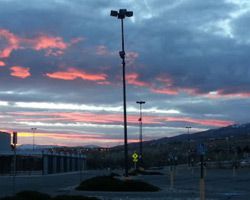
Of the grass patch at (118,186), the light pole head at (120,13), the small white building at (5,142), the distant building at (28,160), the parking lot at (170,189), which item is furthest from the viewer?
the small white building at (5,142)

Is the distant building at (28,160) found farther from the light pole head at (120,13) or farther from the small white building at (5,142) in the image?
the light pole head at (120,13)

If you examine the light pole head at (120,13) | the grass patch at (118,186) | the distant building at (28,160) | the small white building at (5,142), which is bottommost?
the grass patch at (118,186)

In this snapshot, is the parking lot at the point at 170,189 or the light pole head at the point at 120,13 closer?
the parking lot at the point at 170,189

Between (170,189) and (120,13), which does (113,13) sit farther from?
(170,189)

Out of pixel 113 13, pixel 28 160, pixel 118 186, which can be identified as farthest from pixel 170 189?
pixel 28 160

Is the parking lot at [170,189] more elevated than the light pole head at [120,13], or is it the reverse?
the light pole head at [120,13]

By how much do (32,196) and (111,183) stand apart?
13.1 meters

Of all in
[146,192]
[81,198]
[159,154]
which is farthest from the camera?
[159,154]

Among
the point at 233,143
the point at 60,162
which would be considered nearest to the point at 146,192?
the point at 60,162

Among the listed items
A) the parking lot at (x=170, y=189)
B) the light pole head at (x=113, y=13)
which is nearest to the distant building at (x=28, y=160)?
the parking lot at (x=170, y=189)

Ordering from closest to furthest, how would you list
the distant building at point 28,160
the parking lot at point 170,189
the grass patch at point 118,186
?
the parking lot at point 170,189, the grass patch at point 118,186, the distant building at point 28,160

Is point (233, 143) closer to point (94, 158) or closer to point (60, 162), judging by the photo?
A: point (94, 158)

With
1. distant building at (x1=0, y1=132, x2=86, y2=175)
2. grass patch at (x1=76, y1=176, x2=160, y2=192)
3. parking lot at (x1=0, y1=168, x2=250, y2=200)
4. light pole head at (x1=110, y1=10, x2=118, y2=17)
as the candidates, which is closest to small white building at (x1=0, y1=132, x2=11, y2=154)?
distant building at (x1=0, y1=132, x2=86, y2=175)

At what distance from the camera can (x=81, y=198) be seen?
1923cm
